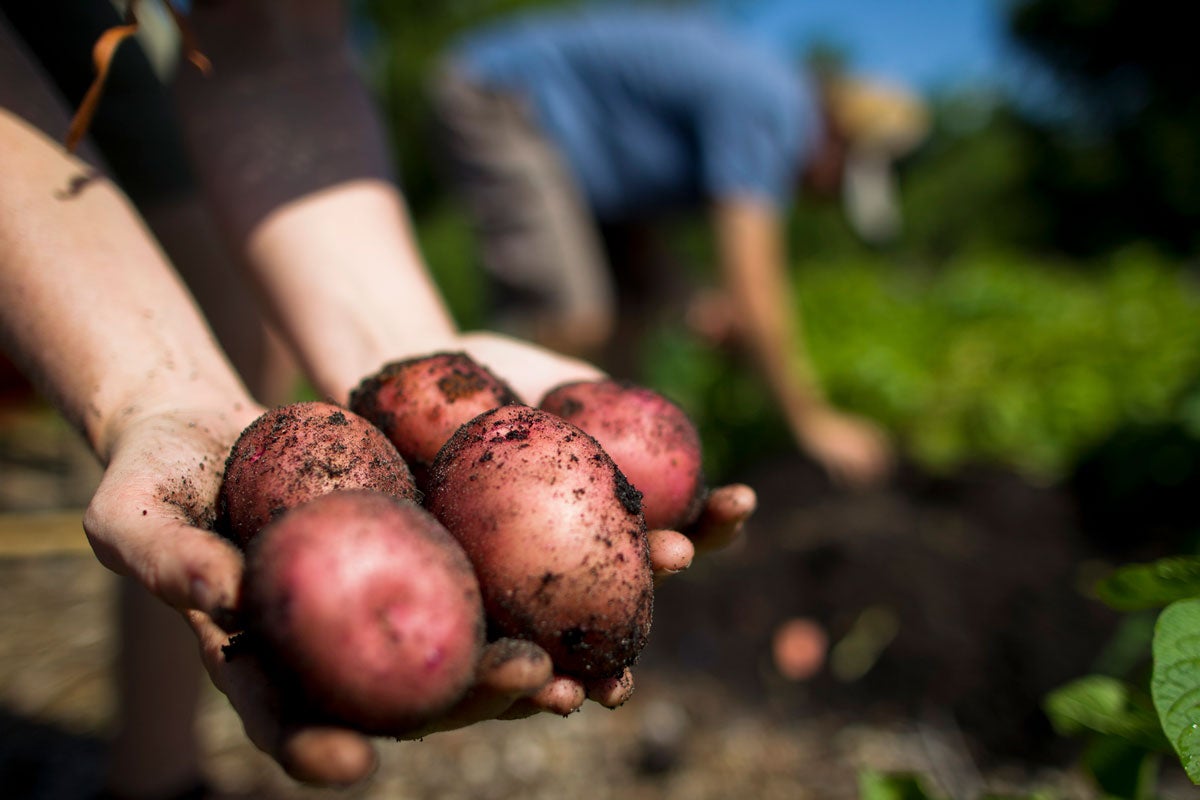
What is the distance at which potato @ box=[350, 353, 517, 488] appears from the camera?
5.47 feet

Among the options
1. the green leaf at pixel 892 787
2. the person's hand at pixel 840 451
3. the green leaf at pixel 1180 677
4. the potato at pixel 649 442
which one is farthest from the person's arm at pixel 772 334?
the green leaf at pixel 1180 677

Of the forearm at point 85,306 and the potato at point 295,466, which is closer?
the potato at point 295,466

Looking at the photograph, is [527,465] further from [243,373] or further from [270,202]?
[243,373]

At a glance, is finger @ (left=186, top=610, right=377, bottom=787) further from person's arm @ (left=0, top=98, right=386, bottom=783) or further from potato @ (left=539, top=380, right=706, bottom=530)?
potato @ (left=539, top=380, right=706, bottom=530)

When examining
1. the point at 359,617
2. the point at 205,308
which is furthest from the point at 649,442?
the point at 205,308

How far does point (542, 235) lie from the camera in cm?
439

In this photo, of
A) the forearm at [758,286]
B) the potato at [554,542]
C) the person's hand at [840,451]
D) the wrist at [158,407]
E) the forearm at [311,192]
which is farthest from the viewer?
the person's hand at [840,451]

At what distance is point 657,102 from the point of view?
413 centimetres

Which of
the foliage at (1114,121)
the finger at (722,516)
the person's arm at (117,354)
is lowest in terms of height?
the foliage at (1114,121)

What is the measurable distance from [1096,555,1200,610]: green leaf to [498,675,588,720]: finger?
935 mm

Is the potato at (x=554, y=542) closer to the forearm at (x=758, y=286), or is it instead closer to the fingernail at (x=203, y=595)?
the fingernail at (x=203, y=595)

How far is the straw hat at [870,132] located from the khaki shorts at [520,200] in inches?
62.1

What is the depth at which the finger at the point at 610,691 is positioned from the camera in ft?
4.35

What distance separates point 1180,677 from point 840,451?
2.90 meters
